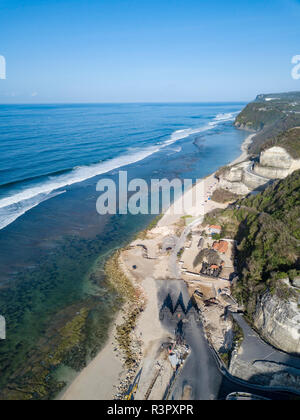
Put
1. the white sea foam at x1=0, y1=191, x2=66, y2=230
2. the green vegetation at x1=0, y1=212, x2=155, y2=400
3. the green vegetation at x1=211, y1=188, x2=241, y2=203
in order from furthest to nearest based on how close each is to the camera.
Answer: the green vegetation at x1=211, y1=188, x2=241, y2=203, the white sea foam at x1=0, y1=191, x2=66, y2=230, the green vegetation at x1=0, y1=212, x2=155, y2=400

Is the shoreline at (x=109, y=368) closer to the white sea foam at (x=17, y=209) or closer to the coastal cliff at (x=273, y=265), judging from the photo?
the coastal cliff at (x=273, y=265)

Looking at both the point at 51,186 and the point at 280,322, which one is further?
the point at 51,186

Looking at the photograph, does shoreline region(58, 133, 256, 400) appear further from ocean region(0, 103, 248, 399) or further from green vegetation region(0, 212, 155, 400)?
ocean region(0, 103, 248, 399)

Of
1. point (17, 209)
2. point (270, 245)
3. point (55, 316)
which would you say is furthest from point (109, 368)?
point (17, 209)

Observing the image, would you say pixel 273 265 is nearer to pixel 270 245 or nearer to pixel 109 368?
pixel 270 245

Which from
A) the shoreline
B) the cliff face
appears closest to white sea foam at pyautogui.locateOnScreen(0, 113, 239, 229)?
the shoreline

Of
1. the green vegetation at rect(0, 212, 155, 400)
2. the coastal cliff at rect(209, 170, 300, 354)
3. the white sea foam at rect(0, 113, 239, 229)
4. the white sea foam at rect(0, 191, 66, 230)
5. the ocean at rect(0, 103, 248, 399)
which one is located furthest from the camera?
the white sea foam at rect(0, 113, 239, 229)
